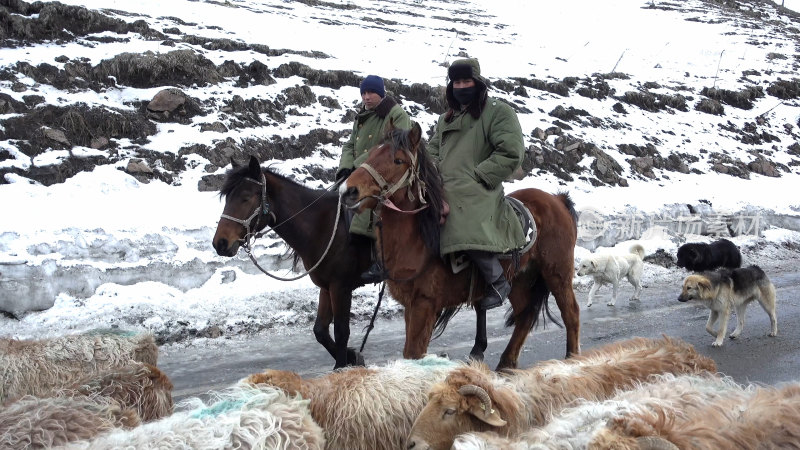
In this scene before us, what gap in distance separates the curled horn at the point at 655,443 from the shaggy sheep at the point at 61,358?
3.35m

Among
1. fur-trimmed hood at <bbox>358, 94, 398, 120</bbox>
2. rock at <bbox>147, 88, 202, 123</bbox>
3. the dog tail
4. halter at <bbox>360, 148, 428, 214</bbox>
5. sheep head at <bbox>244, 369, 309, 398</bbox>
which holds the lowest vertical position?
the dog tail

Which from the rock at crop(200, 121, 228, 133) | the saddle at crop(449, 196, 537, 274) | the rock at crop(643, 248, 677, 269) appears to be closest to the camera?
the saddle at crop(449, 196, 537, 274)

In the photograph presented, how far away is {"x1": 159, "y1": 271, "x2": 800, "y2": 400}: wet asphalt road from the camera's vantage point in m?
6.94

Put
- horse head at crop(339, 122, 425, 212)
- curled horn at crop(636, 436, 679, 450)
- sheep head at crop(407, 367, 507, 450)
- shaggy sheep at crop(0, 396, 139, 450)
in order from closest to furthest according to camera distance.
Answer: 1. curled horn at crop(636, 436, 679, 450)
2. shaggy sheep at crop(0, 396, 139, 450)
3. sheep head at crop(407, 367, 507, 450)
4. horse head at crop(339, 122, 425, 212)

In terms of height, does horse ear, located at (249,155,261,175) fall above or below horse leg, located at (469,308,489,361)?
above

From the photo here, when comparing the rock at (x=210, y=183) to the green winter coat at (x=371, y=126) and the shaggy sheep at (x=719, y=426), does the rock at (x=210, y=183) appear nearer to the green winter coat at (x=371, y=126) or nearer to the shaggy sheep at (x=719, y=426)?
the green winter coat at (x=371, y=126)

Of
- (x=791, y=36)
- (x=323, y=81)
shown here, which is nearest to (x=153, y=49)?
(x=323, y=81)

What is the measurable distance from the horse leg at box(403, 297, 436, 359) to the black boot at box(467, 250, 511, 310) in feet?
1.86

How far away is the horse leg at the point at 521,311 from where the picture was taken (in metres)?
6.45

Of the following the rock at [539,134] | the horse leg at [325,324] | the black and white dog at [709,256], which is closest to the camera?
the horse leg at [325,324]

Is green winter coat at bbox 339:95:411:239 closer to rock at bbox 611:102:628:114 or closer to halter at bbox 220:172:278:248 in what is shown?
halter at bbox 220:172:278:248

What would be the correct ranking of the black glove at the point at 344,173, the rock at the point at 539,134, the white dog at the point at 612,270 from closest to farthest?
the black glove at the point at 344,173 → the white dog at the point at 612,270 → the rock at the point at 539,134

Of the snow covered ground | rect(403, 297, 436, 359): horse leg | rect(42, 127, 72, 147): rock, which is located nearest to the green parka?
rect(403, 297, 436, 359): horse leg

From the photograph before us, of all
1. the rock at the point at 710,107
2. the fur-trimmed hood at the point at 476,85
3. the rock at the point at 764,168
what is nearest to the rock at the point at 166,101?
the fur-trimmed hood at the point at 476,85
